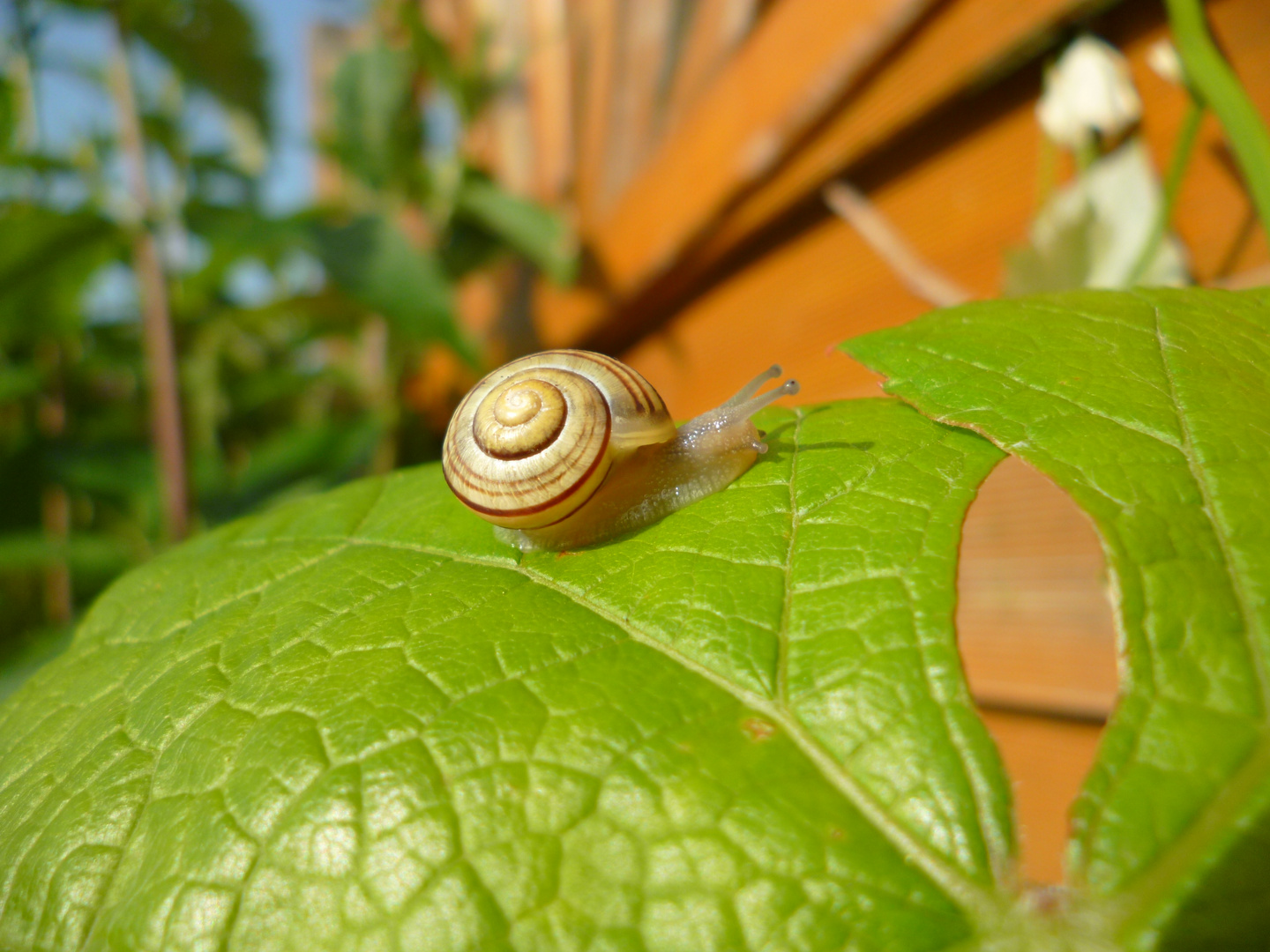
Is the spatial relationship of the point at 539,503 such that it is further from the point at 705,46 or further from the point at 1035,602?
the point at 705,46

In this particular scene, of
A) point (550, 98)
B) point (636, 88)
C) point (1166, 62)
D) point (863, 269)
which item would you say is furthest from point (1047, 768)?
point (550, 98)

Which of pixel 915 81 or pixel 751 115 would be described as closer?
pixel 915 81


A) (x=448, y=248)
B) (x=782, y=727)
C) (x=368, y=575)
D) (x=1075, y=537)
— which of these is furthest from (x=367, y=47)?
(x=782, y=727)

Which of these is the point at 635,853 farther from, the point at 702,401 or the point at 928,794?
the point at 702,401

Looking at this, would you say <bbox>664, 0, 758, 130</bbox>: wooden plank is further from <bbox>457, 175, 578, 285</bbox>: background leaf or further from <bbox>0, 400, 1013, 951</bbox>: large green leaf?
<bbox>0, 400, 1013, 951</bbox>: large green leaf

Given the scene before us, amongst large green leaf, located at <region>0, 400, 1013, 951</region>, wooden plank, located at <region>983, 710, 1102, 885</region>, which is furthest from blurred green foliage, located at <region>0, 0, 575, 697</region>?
wooden plank, located at <region>983, 710, 1102, 885</region>
